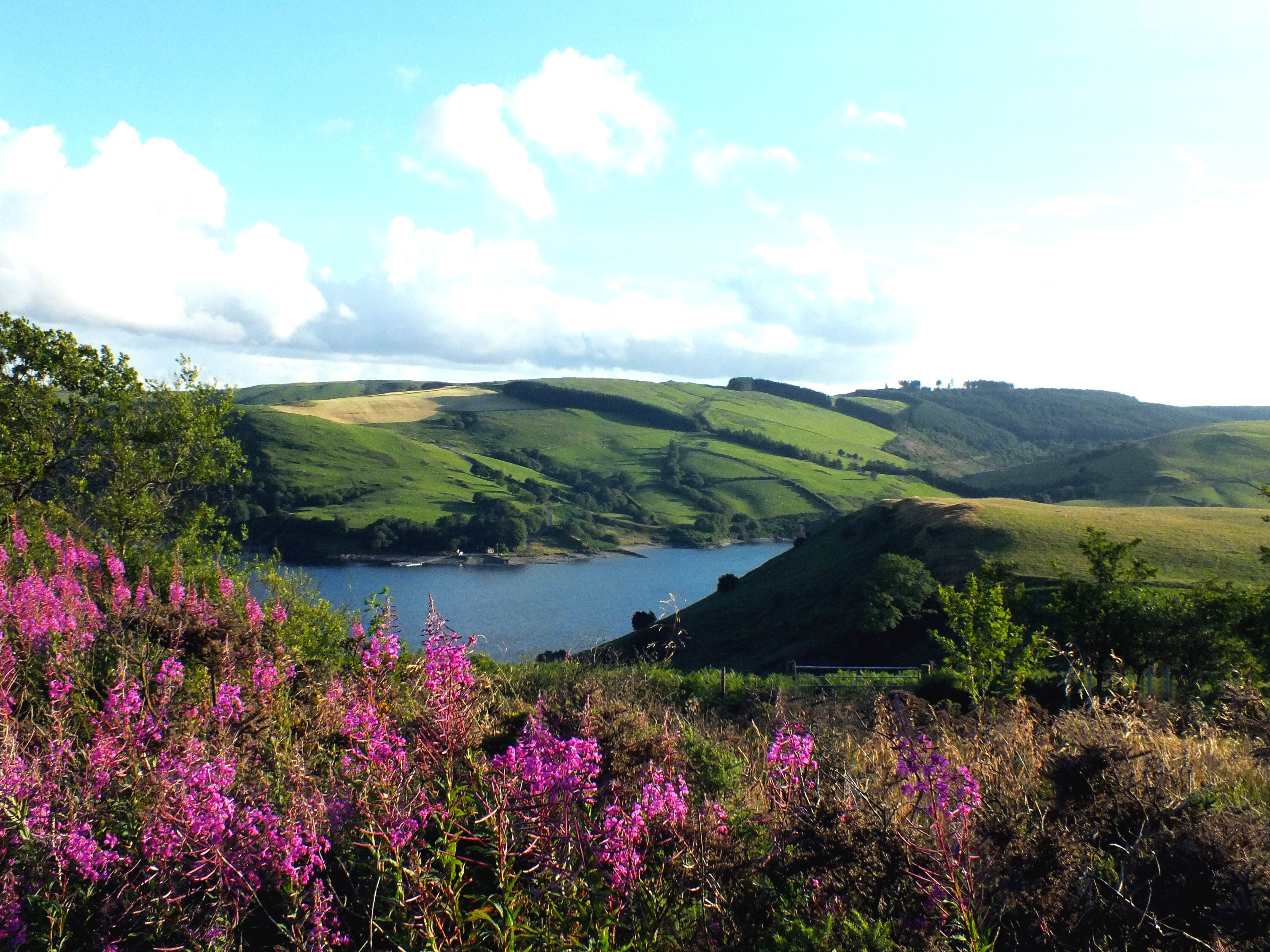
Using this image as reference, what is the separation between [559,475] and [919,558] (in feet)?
393

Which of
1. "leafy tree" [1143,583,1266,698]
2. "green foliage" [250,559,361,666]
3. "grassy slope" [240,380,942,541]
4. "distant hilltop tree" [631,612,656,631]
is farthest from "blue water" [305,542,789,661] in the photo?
"green foliage" [250,559,361,666]

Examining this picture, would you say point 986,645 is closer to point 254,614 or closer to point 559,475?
point 254,614

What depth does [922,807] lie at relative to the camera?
3465mm

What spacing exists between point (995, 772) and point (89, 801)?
3885mm

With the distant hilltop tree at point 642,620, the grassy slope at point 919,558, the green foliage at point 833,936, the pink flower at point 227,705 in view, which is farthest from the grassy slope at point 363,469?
the green foliage at point 833,936

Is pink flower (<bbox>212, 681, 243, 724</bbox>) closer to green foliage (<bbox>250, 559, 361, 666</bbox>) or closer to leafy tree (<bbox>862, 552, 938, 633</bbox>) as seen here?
green foliage (<bbox>250, 559, 361, 666</bbox>)

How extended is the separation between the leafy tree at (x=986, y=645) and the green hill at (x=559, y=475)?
115 meters

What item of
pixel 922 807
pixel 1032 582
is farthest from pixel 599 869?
pixel 1032 582

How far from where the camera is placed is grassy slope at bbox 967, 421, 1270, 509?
10894 cm

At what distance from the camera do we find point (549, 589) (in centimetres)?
11075

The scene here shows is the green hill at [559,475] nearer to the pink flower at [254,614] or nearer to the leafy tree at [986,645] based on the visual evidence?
the leafy tree at [986,645]

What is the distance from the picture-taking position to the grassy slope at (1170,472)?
109 metres

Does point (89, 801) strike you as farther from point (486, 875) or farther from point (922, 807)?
point (922, 807)

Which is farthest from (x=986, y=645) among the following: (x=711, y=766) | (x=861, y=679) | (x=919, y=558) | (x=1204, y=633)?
(x=919, y=558)
